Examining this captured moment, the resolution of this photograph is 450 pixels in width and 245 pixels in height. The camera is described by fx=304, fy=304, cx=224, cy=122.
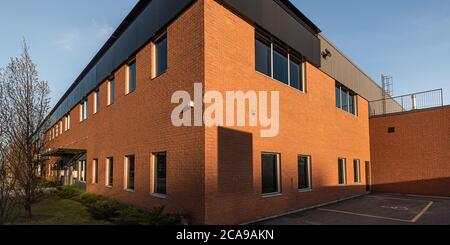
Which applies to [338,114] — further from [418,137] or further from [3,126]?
[3,126]

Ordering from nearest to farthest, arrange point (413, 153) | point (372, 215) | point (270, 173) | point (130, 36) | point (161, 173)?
point (161, 173) < point (270, 173) < point (372, 215) < point (130, 36) < point (413, 153)

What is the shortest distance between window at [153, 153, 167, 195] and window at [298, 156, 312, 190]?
6.24 m

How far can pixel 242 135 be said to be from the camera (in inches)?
422

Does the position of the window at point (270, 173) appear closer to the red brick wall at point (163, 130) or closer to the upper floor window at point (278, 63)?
the red brick wall at point (163, 130)

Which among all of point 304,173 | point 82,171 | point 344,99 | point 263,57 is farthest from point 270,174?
point 82,171

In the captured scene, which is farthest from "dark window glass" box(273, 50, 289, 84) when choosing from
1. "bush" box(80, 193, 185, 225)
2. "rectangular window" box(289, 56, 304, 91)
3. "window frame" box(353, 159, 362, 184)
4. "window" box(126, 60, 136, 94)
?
"window frame" box(353, 159, 362, 184)

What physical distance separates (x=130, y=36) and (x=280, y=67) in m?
7.79

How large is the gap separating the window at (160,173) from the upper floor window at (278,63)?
17.1 feet

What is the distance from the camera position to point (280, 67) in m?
13.8

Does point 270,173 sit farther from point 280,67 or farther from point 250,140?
point 280,67

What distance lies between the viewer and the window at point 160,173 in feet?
37.7

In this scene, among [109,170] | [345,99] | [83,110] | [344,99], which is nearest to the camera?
[109,170]

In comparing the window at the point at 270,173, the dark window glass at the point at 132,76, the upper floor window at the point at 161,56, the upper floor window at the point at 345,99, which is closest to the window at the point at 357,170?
the upper floor window at the point at 345,99

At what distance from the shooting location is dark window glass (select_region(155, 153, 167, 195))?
451 inches
